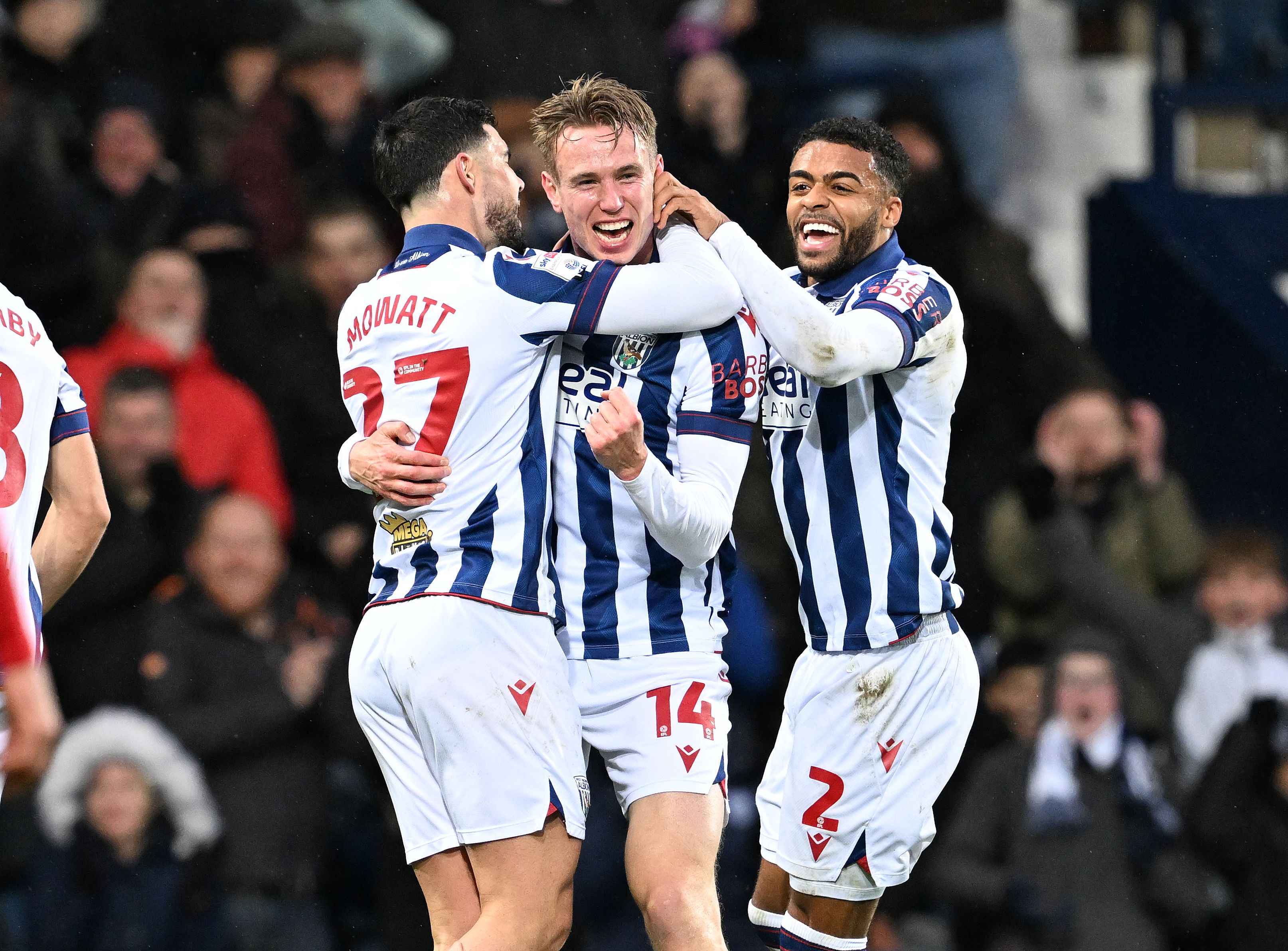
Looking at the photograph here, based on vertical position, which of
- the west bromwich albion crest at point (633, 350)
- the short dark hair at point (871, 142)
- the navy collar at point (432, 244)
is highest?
the short dark hair at point (871, 142)

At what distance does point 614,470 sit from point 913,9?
518 centimetres

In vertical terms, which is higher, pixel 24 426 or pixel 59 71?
pixel 59 71

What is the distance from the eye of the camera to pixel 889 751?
14.2 ft

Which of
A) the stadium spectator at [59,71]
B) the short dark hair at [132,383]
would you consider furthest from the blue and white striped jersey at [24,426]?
the stadium spectator at [59,71]

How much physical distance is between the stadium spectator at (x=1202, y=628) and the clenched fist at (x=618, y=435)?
4003mm

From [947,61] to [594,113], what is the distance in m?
4.56

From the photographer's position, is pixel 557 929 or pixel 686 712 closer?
pixel 557 929

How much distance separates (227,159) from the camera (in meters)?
7.79

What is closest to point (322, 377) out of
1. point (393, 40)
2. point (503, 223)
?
point (393, 40)

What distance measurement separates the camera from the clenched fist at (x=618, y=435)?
3.63 metres

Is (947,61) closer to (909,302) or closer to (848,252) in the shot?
(848,252)

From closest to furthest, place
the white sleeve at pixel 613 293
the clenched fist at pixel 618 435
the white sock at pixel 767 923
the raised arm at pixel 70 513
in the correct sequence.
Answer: the clenched fist at pixel 618 435 < the white sleeve at pixel 613 293 < the raised arm at pixel 70 513 < the white sock at pixel 767 923

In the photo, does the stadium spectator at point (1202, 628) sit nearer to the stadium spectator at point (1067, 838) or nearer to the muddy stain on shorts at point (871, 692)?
the stadium spectator at point (1067, 838)

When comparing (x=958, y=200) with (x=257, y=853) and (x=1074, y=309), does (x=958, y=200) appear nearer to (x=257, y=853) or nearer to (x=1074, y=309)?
(x=1074, y=309)
